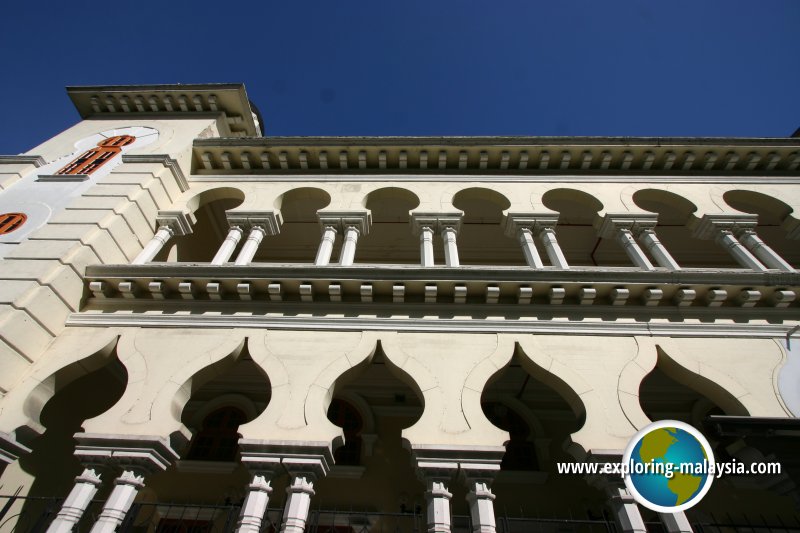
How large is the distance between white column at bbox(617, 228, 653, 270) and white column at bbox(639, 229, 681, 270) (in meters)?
0.20

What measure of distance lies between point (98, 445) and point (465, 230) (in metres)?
10.6

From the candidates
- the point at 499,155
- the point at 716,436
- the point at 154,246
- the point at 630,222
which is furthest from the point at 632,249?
the point at 154,246

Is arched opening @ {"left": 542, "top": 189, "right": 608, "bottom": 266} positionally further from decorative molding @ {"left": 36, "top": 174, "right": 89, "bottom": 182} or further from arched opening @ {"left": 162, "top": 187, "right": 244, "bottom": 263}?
decorative molding @ {"left": 36, "top": 174, "right": 89, "bottom": 182}

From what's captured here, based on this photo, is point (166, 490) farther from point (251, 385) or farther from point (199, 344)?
point (199, 344)

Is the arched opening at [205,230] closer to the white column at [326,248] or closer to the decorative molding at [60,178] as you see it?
the decorative molding at [60,178]

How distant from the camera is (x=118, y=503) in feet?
18.4

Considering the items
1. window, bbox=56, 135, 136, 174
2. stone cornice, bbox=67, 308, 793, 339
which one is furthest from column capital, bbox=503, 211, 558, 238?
window, bbox=56, 135, 136, 174

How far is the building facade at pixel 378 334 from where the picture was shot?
238 inches

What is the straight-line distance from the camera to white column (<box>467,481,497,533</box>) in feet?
17.1

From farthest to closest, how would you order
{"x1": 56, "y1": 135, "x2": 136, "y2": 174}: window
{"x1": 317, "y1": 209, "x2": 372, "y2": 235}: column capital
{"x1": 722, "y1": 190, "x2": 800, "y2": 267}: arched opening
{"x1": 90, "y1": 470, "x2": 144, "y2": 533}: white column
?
1. {"x1": 56, "y1": 135, "x2": 136, "y2": 174}: window
2. {"x1": 722, "y1": 190, "x2": 800, "y2": 267}: arched opening
3. {"x1": 317, "y1": 209, "x2": 372, "y2": 235}: column capital
4. {"x1": 90, "y1": 470, "x2": 144, "y2": 533}: white column

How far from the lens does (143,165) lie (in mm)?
10781

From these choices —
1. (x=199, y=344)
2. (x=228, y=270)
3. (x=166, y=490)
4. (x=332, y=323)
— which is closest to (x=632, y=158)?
(x=332, y=323)

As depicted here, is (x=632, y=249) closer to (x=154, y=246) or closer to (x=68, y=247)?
(x=154, y=246)

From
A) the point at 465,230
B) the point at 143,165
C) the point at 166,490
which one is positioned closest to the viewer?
the point at 166,490
